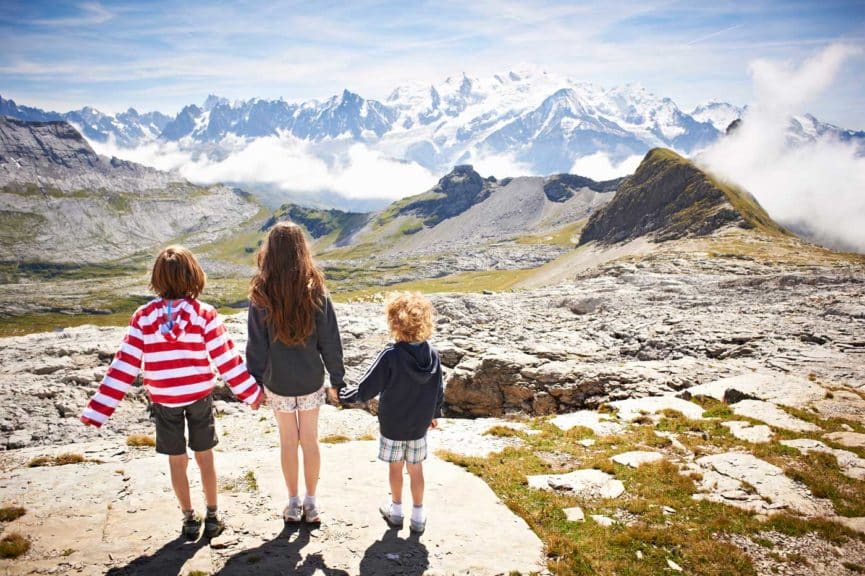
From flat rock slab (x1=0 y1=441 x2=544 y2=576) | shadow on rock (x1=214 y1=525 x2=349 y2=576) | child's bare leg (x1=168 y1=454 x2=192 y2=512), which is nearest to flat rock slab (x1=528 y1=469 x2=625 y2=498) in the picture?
flat rock slab (x1=0 y1=441 x2=544 y2=576)

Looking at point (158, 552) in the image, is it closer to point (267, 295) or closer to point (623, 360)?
point (267, 295)

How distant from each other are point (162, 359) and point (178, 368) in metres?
0.31

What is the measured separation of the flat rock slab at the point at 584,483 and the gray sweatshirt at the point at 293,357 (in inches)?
259

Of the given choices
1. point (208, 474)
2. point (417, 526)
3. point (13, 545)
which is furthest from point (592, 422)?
point (13, 545)

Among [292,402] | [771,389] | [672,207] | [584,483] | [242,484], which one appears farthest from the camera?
[672,207]

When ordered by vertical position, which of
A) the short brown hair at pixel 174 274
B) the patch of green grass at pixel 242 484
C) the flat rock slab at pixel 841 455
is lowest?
the flat rock slab at pixel 841 455

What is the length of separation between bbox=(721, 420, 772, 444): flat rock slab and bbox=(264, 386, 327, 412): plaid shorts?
14.1 meters

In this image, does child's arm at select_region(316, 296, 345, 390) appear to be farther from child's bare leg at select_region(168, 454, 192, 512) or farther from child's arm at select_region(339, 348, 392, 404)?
child's bare leg at select_region(168, 454, 192, 512)

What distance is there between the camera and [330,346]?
8.90 m

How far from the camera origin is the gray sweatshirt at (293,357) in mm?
8570

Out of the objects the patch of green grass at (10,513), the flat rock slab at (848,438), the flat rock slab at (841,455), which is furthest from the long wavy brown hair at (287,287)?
the flat rock slab at (848,438)

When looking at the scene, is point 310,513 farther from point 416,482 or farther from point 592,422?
point 592,422

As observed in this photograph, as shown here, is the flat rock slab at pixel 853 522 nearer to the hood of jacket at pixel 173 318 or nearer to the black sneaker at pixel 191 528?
the black sneaker at pixel 191 528

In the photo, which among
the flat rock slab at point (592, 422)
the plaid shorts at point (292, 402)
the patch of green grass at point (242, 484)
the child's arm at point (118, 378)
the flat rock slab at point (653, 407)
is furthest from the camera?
the flat rock slab at point (653, 407)
